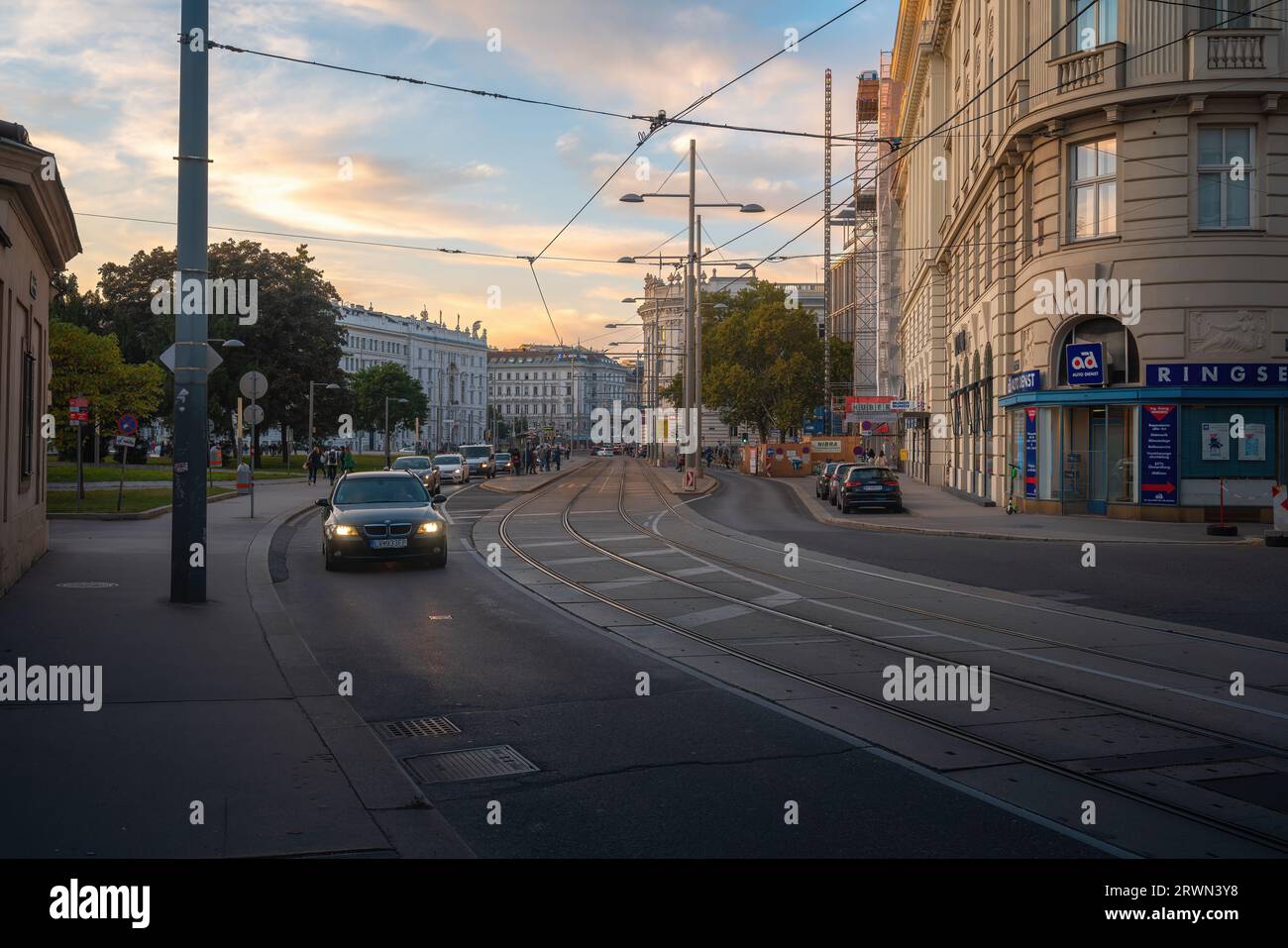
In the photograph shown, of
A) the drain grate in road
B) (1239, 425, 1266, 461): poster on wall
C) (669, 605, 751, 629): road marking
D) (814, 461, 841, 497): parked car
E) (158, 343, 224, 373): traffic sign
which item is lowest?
the drain grate in road

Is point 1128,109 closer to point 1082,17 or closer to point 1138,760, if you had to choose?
point 1082,17

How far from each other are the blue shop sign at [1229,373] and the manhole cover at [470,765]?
80.0 ft

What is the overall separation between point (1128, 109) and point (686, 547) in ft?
49.9

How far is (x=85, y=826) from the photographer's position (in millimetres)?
5449

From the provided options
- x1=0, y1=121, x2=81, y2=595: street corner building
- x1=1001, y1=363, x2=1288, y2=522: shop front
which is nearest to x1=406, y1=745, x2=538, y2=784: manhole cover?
x1=0, y1=121, x2=81, y2=595: street corner building

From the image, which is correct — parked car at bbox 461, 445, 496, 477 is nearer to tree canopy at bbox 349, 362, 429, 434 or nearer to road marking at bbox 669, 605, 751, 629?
tree canopy at bbox 349, 362, 429, 434

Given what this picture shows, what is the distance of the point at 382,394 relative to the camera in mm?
120375

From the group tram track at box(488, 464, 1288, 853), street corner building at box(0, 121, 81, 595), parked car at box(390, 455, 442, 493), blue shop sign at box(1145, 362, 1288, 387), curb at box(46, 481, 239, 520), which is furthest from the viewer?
parked car at box(390, 455, 442, 493)

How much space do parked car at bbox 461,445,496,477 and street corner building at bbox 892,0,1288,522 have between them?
37334 mm

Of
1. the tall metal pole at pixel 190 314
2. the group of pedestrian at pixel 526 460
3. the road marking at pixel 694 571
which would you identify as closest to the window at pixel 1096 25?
the road marking at pixel 694 571

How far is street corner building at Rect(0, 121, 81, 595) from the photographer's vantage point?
13164 mm

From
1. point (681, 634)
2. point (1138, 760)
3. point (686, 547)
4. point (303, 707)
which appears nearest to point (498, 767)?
point (303, 707)

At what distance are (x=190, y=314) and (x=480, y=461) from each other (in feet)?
171

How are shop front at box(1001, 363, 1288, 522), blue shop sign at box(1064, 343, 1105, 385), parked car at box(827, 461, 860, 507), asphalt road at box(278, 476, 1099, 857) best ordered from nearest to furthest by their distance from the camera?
asphalt road at box(278, 476, 1099, 857) < shop front at box(1001, 363, 1288, 522) < blue shop sign at box(1064, 343, 1105, 385) < parked car at box(827, 461, 860, 507)
